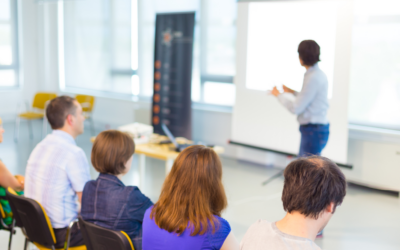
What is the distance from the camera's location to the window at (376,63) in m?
4.39

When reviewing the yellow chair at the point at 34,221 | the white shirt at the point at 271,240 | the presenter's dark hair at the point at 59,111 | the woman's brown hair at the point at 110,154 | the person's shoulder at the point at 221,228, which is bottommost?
the yellow chair at the point at 34,221

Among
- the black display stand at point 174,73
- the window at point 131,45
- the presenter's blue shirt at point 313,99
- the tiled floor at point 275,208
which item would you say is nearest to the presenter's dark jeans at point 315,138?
the presenter's blue shirt at point 313,99

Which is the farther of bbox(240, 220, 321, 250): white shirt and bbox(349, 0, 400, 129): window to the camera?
bbox(349, 0, 400, 129): window

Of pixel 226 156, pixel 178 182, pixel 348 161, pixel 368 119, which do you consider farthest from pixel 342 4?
pixel 178 182

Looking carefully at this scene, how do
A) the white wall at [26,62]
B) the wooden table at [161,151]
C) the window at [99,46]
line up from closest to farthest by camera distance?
1. the wooden table at [161,151]
2. the window at [99,46]
3. the white wall at [26,62]

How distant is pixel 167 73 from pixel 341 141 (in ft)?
9.88

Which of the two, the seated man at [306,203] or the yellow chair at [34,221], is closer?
the seated man at [306,203]

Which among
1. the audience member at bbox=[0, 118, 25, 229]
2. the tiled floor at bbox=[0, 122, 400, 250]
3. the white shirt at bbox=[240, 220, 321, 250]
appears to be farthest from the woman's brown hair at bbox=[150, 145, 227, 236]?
the audience member at bbox=[0, 118, 25, 229]

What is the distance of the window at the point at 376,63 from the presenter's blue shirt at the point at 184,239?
3604 millimetres

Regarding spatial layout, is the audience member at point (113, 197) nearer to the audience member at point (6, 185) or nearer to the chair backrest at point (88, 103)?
the audience member at point (6, 185)

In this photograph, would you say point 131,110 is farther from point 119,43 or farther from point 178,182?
point 178,182

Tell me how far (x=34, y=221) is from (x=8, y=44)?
24.3 feet

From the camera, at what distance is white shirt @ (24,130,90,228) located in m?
2.29

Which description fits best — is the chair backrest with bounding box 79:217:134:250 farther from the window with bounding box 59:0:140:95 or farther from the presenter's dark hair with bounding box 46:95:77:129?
the window with bounding box 59:0:140:95
